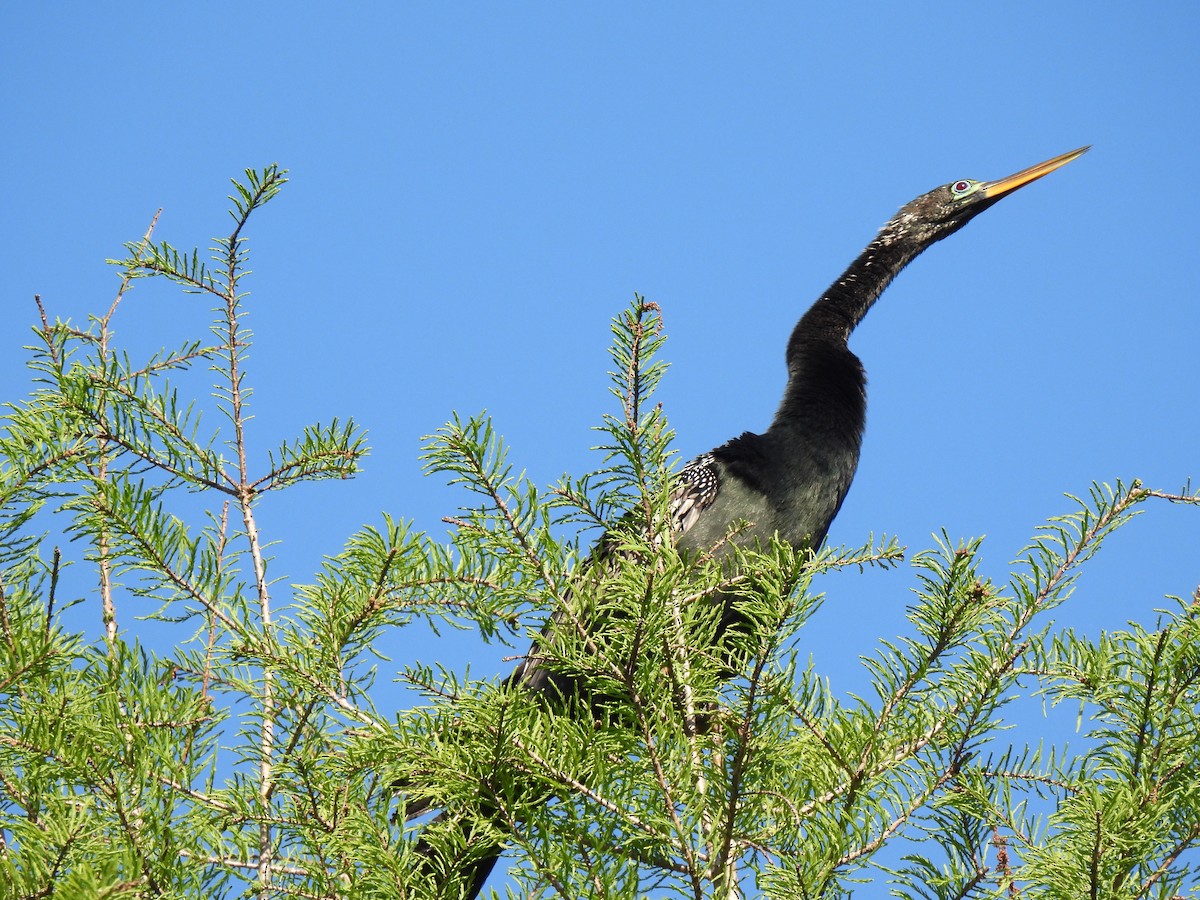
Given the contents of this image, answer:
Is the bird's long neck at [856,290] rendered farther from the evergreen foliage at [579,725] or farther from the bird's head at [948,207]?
the evergreen foliage at [579,725]

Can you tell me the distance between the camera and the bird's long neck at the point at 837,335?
518 centimetres

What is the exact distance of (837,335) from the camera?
6.07 m

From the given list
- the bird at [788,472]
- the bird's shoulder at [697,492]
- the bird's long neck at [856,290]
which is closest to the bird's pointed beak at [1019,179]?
the bird's long neck at [856,290]

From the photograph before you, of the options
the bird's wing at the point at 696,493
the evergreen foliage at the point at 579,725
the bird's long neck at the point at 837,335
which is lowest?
the evergreen foliage at the point at 579,725

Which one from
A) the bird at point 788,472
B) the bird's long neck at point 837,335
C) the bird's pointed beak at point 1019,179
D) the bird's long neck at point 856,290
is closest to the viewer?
the bird at point 788,472

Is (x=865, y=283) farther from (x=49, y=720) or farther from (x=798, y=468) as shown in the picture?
(x=49, y=720)

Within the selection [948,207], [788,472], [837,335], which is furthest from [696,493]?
[948,207]

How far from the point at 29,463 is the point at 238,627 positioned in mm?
638

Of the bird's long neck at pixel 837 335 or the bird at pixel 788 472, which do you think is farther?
the bird's long neck at pixel 837 335

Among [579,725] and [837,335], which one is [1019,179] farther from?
[579,725]

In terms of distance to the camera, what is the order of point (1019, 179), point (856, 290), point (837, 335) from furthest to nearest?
point (1019, 179) → point (856, 290) → point (837, 335)

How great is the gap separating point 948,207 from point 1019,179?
50 cm

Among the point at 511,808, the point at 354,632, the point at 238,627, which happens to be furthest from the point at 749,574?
the point at 238,627

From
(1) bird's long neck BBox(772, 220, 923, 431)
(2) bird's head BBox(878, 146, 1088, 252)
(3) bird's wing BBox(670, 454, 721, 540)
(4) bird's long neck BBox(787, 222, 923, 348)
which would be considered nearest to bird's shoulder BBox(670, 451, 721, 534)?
(3) bird's wing BBox(670, 454, 721, 540)
